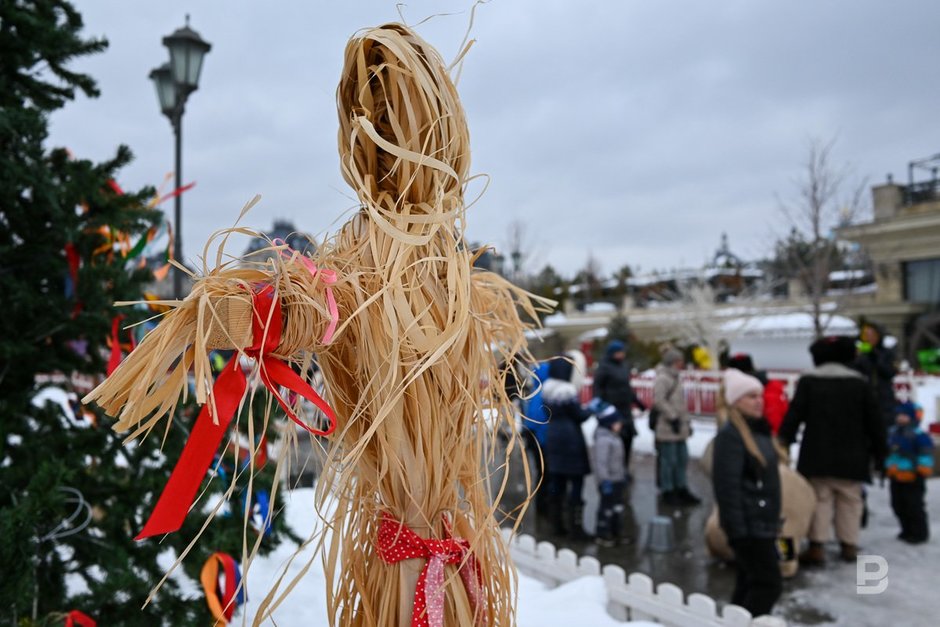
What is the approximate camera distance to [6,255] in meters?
2.32

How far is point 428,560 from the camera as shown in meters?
1.17

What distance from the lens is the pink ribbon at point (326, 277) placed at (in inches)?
37.9

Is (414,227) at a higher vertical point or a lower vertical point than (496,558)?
higher

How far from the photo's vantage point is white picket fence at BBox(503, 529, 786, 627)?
9.49ft

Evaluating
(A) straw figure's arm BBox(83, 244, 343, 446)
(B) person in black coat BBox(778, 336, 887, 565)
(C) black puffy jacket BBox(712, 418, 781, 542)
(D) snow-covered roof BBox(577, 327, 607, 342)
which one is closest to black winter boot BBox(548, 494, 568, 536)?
(B) person in black coat BBox(778, 336, 887, 565)

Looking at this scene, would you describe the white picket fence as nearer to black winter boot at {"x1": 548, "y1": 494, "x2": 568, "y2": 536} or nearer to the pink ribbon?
black winter boot at {"x1": 548, "y1": 494, "x2": 568, "y2": 536}

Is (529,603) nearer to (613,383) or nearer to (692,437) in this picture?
(613,383)

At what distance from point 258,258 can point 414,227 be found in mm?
282

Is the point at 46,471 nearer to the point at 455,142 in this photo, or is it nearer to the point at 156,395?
the point at 156,395

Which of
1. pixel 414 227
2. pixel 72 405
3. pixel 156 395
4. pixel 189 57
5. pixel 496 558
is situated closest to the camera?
pixel 156 395

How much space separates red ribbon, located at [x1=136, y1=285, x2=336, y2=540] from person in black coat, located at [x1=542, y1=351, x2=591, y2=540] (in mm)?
4998

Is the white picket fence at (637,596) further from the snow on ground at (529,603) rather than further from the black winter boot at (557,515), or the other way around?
the black winter boot at (557,515)

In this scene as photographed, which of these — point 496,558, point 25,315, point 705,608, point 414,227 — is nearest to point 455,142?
point 414,227

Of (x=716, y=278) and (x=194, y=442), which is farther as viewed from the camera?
(x=716, y=278)
